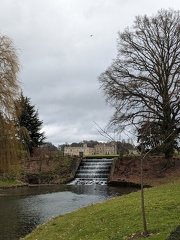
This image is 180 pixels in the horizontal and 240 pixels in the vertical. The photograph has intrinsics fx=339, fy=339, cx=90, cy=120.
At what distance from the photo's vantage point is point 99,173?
3375 cm

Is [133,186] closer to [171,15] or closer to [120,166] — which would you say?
[120,166]

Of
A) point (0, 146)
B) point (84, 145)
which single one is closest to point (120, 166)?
point (0, 146)

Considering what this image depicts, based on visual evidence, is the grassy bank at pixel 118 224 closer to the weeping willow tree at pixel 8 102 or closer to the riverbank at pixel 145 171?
the weeping willow tree at pixel 8 102

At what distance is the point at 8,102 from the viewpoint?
56.0ft

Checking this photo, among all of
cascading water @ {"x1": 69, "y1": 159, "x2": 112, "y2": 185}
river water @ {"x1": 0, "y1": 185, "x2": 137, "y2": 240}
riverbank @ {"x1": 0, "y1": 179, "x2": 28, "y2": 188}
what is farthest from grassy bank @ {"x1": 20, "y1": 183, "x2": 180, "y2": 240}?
cascading water @ {"x1": 69, "y1": 159, "x2": 112, "y2": 185}

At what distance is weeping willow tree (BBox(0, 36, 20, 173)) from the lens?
17.0 meters

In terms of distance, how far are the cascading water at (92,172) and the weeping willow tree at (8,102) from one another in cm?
1461

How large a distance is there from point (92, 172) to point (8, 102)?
19020 millimetres

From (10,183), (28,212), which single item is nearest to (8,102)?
(28,212)

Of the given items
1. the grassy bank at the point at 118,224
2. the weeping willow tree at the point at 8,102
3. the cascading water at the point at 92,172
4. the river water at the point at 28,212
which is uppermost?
the weeping willow tree at the point at 8,102

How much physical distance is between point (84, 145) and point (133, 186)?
340ft

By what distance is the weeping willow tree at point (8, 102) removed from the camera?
55.9 feet

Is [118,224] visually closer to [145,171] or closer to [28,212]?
[28,212]

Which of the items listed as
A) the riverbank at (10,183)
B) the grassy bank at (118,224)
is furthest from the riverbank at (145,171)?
the grassy bank at (118,224)
